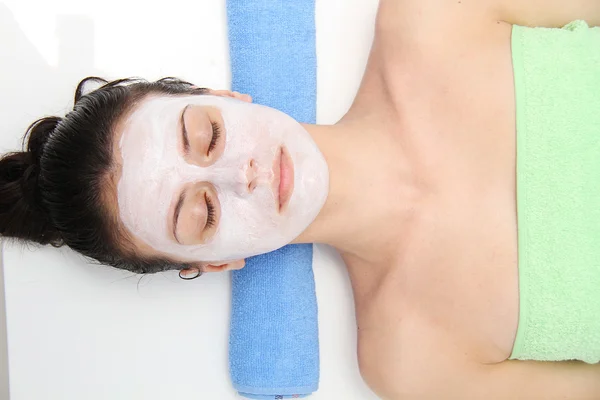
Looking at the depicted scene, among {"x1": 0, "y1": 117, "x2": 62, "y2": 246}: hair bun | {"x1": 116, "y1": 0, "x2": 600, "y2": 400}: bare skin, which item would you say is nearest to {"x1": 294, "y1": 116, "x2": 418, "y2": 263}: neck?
{"x1": 116, "y1": 0, "x2": 600, "y2": 400}: bare skin

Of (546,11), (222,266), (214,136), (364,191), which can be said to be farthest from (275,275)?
(546,11)

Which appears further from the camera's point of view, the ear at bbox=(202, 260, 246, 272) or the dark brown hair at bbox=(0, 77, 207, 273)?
the ear at bbox=(202, 260, 246, 272)

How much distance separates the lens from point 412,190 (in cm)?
114

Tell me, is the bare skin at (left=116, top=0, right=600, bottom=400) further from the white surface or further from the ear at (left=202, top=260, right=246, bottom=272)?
the white surface

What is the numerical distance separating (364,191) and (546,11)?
19.7 inches

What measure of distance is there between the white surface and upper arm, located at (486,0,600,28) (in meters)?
0.32

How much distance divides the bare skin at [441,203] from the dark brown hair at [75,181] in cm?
20

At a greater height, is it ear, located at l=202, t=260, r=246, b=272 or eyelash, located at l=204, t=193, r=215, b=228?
eyelash, located at l=204, t=193, r=215, b=228

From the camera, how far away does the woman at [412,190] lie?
97cm

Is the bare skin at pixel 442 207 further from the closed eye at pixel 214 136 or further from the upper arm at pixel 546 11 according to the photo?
the closed eye at pixel 214 136

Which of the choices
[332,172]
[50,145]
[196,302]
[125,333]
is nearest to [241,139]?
[332,172]

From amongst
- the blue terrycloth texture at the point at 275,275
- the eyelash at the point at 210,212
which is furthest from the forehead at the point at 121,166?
the blue terrycloth texture at the point at 275,275

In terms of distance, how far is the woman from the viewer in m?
0.97

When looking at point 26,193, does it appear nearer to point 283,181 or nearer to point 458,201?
point 283,181
